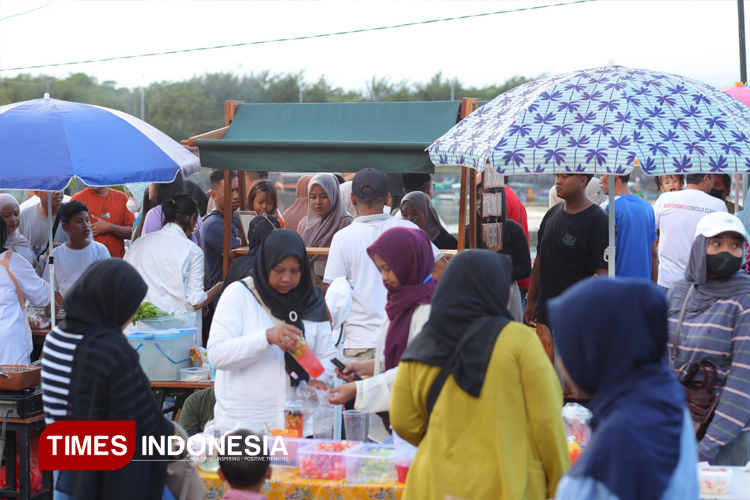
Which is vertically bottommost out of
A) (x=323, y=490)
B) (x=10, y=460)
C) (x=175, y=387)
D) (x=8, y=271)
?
(x=10, y=460)

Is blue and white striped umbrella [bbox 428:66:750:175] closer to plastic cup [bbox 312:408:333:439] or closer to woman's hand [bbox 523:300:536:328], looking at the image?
plastic cup [bbox 312:408:333:439]

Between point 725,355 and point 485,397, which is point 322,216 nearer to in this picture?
point 725,355

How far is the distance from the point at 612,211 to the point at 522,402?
264cm

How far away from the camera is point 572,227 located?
538 cm

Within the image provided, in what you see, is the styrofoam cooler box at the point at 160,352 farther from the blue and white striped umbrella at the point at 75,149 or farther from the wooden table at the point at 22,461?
the blue and white striped umbrella at the point at 75,149

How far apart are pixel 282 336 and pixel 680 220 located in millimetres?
4136

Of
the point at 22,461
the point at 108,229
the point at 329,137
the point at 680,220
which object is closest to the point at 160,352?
the point at 22,461

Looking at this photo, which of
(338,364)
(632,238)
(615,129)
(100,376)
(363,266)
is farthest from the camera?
(632,238)

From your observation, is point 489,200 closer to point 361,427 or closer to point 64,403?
point 361,427

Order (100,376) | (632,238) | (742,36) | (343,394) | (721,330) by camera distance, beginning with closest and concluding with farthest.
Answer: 1. (100,376)
2. (343,394)
3. (721,330)
4. (632,238)
5. (742,36)

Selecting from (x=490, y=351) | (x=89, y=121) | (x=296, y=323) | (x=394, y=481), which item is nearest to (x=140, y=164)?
(x=89, y=121)

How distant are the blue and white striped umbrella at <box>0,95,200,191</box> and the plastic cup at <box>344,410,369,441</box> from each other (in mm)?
2386

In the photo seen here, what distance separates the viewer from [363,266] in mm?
4715

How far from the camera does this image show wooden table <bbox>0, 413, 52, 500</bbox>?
170 inches
